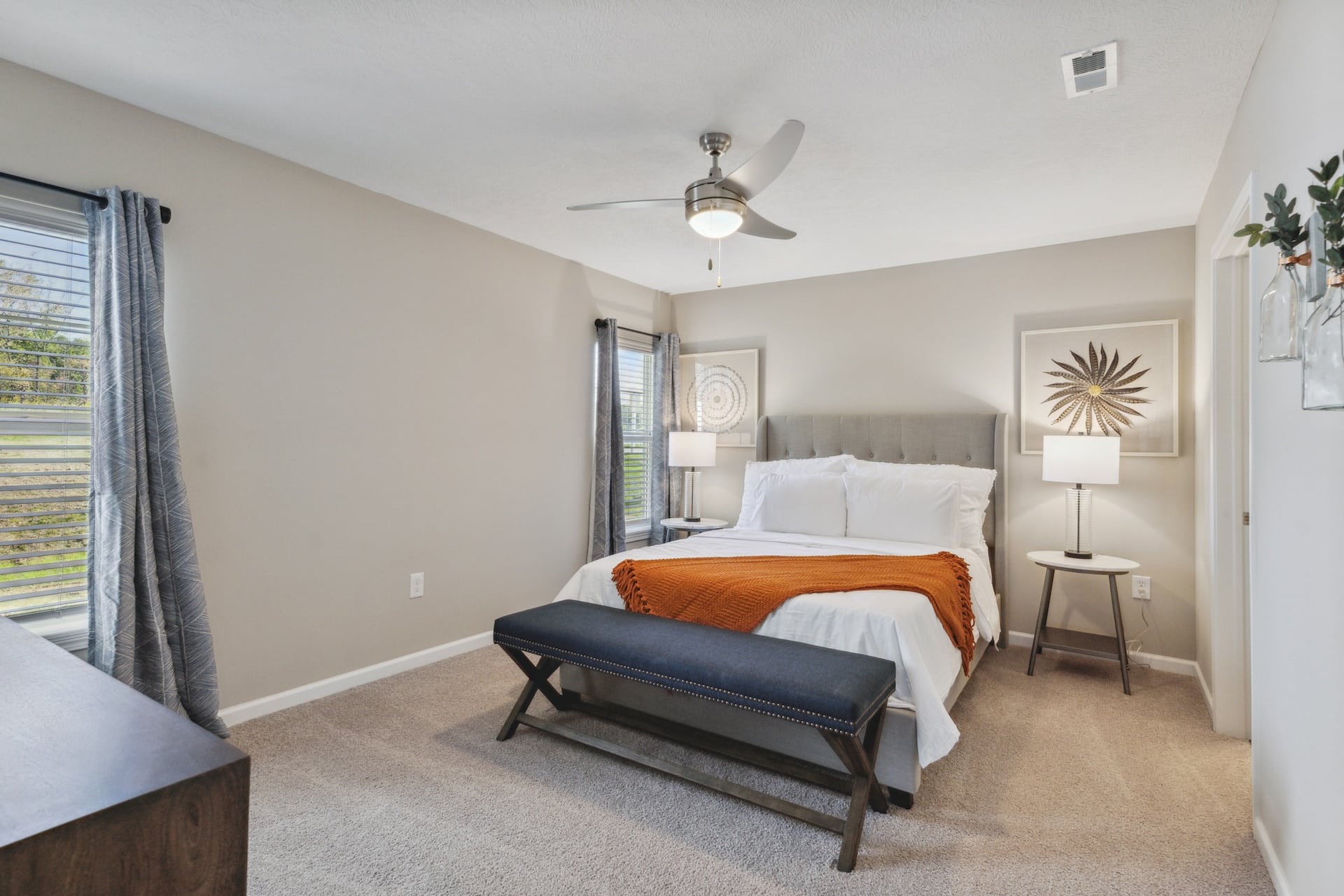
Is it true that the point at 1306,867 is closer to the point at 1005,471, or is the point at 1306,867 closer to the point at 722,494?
A: the point at 1005,471

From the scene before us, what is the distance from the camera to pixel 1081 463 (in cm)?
351

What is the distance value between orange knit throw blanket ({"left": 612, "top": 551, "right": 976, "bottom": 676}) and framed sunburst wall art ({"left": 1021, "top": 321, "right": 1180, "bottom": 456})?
53.1 inches

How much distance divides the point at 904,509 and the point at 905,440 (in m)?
0.79

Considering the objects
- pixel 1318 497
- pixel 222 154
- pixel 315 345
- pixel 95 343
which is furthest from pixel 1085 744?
pixel 222 154

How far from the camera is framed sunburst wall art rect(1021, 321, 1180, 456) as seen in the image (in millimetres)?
3658

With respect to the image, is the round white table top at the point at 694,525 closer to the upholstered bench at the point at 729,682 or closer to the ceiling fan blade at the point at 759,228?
the upholstered bench at the point at 729,682

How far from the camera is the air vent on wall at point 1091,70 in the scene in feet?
6.89

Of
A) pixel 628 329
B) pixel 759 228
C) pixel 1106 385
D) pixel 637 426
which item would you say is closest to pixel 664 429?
pixel 637 426

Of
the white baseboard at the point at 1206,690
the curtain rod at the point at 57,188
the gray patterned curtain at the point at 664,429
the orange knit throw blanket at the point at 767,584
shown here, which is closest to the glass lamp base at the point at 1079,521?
the white baseboard at the point at 1206,690

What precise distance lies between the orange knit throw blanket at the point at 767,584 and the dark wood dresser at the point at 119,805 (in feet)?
6.44

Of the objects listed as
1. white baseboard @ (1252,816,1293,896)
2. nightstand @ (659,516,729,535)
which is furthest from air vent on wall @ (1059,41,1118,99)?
nightstand @ (659,516,729,535)

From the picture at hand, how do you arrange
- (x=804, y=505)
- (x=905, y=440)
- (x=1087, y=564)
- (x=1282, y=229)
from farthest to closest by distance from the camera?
(x=905, y=440) → (x=804, y=505) → (x=1087, y=564) → (x=1282, y=229)

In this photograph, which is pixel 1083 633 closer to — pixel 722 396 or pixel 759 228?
pixel 722 396

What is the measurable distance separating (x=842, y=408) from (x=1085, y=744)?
2498mm
